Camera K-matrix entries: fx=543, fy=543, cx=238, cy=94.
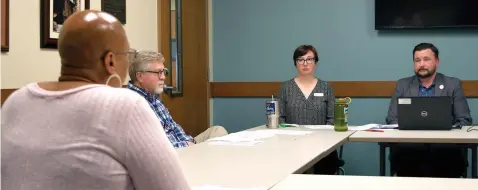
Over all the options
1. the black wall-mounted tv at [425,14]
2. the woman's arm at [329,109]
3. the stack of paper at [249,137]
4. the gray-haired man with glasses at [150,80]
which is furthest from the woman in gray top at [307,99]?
the gray-haired man with glasses at [150,80]

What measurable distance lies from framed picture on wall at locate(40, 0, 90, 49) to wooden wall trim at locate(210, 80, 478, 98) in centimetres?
243

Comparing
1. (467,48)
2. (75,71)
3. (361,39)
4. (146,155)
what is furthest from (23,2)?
(467,48)

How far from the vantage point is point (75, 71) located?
1169 mm

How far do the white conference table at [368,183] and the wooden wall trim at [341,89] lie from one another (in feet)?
10.4

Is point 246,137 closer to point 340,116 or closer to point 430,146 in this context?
point 340,116

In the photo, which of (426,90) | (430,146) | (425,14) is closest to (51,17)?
(430,146)

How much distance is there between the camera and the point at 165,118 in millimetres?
3121

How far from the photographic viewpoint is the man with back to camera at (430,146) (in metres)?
3.71

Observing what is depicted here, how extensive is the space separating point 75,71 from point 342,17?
162 inches

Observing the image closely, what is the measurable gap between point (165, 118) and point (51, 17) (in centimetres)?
83

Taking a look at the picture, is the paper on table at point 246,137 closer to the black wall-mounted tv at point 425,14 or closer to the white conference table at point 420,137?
the white conference table at point 420,137

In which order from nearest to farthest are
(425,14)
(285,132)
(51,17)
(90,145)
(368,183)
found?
1. (90,145)
2. (368,183)
3. (51,17)
4. (285,132)
5. (425,14)

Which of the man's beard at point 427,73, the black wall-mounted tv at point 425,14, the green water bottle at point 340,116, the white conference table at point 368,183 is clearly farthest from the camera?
the black wall-mounted tv at point 425,14

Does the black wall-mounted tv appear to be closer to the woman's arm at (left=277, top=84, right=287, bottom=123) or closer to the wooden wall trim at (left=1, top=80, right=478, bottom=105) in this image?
the wooden wall trim at (left=1, top=80, right=478, bottom=105)
